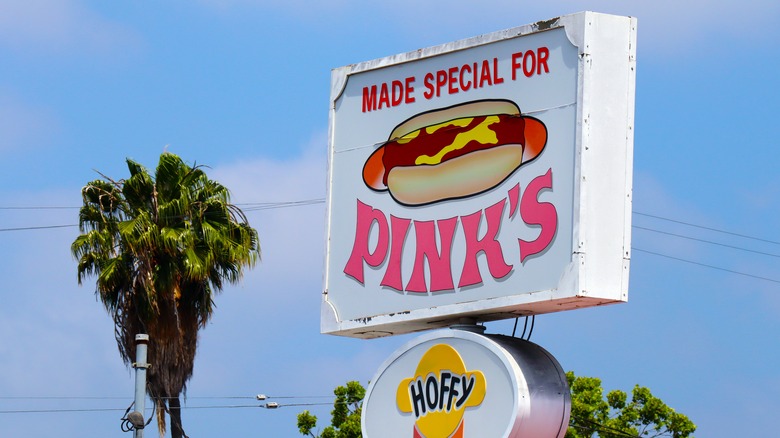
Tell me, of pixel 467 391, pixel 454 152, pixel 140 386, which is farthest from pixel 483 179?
pixel 140 386

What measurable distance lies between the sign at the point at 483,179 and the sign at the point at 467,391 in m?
0.35

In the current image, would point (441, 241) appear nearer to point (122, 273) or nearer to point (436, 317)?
point (436, 317)

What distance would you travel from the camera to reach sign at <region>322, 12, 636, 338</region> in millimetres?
14531

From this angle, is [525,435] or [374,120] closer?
[525,435]

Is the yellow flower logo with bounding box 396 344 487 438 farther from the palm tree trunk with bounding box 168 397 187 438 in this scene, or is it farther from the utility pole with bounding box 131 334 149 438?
the palm tree trunk with bounding box 168 397 187 438

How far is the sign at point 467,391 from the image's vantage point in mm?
14562

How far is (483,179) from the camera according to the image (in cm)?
1541

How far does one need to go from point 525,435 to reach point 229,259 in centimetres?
1798

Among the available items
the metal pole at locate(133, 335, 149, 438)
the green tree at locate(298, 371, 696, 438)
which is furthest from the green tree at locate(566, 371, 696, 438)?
the metal pole at locate(133, 335, 149, 438)

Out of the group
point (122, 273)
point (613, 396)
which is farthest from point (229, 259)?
point (613, 396)

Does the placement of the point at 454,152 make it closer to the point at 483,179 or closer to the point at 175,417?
the point at 483,179

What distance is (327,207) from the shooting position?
16859mm

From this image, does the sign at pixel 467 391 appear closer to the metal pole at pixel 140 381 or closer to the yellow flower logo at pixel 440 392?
the yellow flower logo at pixel 440 392

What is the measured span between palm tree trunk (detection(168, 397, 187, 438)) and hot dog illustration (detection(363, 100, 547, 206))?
15598mm
